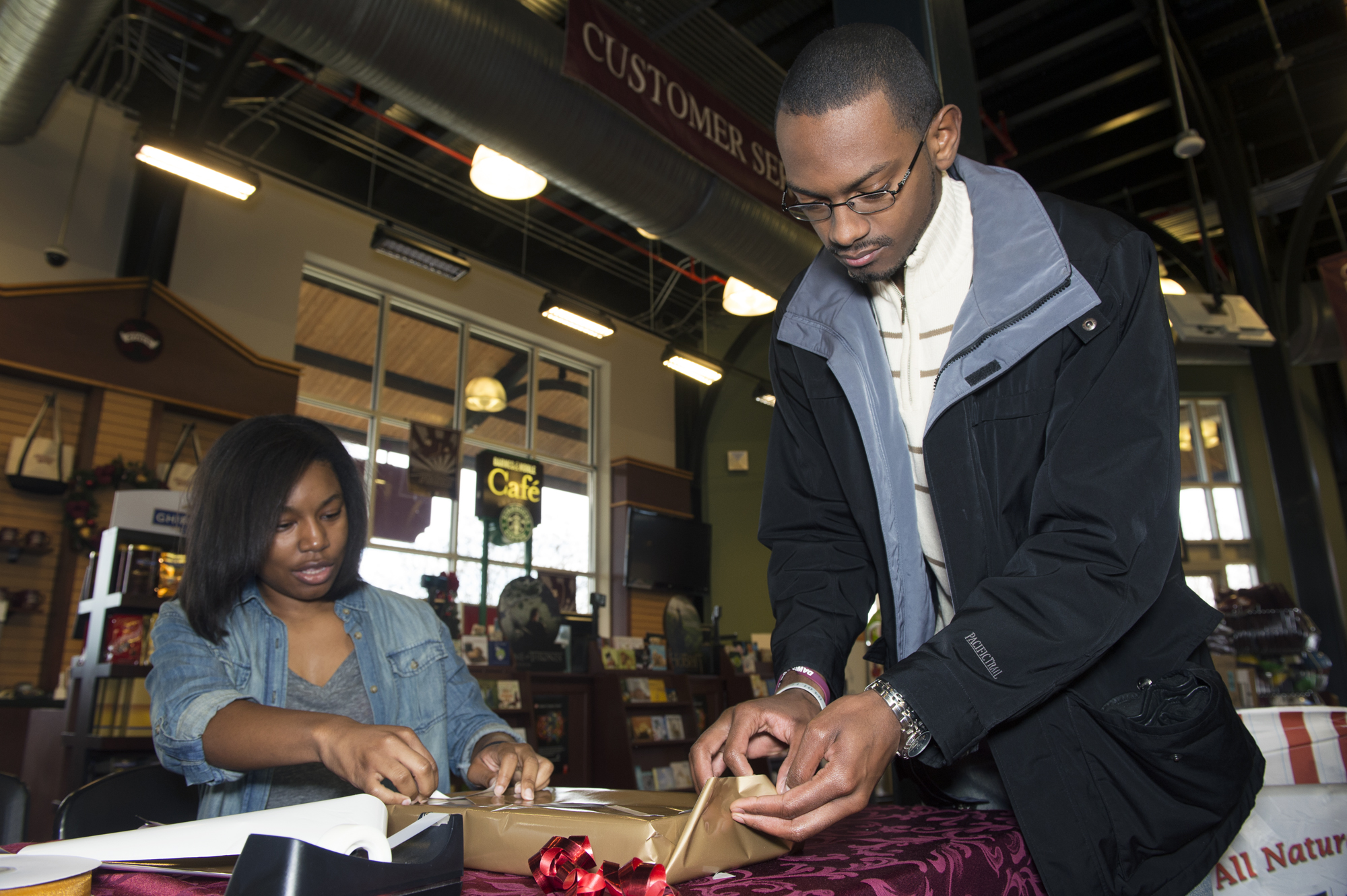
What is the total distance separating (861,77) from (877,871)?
885mm

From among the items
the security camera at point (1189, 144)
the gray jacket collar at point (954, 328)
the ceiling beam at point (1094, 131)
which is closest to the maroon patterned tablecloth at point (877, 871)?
the gray jacket collar at point (954, 328)

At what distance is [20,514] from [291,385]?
Result: 7.43ft

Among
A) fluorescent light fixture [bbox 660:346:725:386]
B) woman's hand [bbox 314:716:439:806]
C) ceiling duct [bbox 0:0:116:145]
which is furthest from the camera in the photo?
fluorescent light fixture [bbox 660:346:725:386]

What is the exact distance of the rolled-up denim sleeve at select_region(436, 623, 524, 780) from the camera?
1670 millimetres

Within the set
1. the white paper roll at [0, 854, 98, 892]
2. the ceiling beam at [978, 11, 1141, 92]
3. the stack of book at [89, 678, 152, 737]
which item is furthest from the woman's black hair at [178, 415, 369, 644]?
the ceiling beam at [978, 11, 1141, 92]

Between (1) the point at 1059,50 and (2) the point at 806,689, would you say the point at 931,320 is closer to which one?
(2) the point at 806,689

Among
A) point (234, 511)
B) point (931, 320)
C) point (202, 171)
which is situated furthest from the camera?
point (202, 171)

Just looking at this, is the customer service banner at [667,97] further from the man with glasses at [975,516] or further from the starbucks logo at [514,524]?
the starbucks logo at [514,524]

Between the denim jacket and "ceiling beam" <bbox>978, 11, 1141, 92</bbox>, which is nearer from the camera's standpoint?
the denim jacket

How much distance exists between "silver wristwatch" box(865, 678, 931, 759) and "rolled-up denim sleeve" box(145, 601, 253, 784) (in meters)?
0.93

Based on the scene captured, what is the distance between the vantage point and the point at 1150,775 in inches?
34.4

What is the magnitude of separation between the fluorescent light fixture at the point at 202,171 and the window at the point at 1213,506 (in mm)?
11310

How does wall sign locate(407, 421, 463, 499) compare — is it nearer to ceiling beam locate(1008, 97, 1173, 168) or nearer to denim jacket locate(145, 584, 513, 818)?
ceiling beam locate(1008, 97, 1173, 168)

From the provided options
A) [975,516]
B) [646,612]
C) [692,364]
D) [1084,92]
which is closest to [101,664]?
[975,516]
